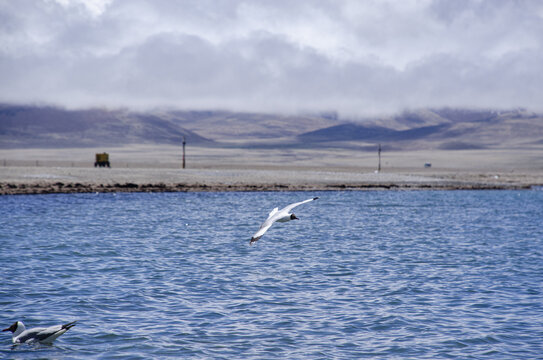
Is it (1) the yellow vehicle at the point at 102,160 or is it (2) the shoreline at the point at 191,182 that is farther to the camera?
(1) the yellow vehicle at the point at 102,160

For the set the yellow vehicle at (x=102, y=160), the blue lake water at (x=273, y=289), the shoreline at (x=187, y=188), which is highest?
the yellow vehicle at (x=102, y=160)

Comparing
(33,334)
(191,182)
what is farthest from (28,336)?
(191,182)

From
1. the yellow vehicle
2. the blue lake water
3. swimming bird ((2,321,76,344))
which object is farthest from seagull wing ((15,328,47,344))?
the yellow vehicle

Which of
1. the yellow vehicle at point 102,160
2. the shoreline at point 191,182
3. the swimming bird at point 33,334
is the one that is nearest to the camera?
the swimming bird at point 33,334

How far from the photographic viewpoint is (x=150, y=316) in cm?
1870

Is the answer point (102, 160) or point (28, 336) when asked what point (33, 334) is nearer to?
point (28, 336)

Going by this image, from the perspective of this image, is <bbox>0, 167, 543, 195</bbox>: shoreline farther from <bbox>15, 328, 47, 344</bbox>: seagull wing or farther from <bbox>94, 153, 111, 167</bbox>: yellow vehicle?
<bbox>15, 328, 47, 344</bbox>: seagull wing

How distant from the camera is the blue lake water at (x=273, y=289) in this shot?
53.9 feet

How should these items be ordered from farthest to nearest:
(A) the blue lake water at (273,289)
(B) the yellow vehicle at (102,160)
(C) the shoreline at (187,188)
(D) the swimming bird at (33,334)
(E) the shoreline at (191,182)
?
(B) the yellow vehicle at (102,160) → (E) the shoreline at (191,182) → (C) the shoreline at (187,188) → (A) the blue lake water at (273,289) → (D) the swimming bird at (33,334)

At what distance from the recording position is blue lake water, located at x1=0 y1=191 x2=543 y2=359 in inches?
647

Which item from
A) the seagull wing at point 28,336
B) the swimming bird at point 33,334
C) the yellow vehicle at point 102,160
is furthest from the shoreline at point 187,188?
the seagull wing at point 28,336

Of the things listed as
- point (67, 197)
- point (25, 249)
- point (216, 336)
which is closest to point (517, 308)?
point (216, 336)

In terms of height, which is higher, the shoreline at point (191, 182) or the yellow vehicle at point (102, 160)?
the yellow vehicle at point (102, 160)

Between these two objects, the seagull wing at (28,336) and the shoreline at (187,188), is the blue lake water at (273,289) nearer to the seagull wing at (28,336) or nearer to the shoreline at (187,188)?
the seagull wing at (28,336)
